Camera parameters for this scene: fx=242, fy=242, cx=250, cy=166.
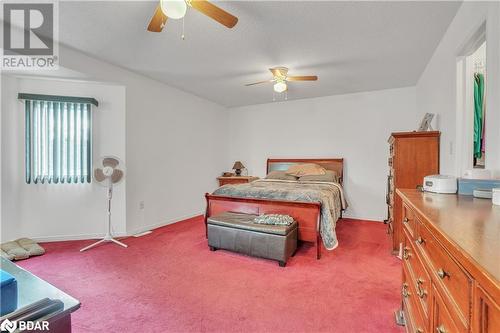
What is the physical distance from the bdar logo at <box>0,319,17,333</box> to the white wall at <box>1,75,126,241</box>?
Result: 3.28m

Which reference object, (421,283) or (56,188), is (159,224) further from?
(421,283)

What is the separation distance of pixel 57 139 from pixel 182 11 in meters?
2.88

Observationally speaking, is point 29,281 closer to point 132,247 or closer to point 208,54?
point 132,247

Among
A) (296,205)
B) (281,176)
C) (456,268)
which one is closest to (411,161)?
(296,205)

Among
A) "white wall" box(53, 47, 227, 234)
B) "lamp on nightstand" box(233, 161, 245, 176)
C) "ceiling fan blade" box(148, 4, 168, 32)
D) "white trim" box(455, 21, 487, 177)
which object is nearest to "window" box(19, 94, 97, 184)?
"white wall" box(53, 47, 227, 234)

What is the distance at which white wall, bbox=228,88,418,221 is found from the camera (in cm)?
436

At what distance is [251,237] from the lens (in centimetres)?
270

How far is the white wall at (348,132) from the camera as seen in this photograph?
14.3 ft

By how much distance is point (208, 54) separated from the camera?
9.68ft

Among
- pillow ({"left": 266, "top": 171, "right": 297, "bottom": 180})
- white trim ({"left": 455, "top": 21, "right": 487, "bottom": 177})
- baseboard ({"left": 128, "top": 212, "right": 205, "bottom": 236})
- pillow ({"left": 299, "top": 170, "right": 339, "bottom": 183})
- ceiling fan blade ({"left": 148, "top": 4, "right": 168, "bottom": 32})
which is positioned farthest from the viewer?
pillow ({"left": 266, "top": 171, "right": 297, "bottom": 180})

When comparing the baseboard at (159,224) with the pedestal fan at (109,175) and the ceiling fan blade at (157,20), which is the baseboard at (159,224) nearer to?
the pedestal fan at (109,175)

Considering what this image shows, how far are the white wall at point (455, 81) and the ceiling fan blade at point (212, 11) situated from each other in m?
1.64

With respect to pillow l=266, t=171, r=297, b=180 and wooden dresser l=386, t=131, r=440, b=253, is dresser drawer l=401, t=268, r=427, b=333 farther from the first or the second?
pillow l=266, t=171, r=297, b=180

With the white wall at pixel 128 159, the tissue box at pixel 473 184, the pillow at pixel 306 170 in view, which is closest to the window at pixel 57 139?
the white wall at pixel 128 159
